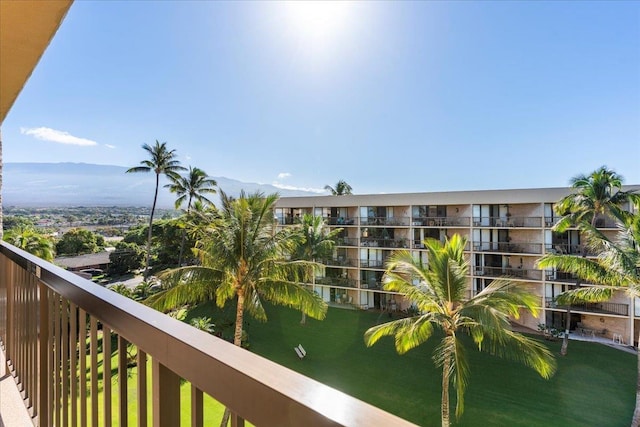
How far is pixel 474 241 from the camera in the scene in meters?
17.3

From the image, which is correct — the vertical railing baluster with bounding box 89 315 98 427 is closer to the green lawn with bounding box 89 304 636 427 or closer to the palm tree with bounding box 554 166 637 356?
the green lawn with bounding box 89 304 636 427

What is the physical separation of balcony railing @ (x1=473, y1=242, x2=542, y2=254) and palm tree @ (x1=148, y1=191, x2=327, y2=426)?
1244cm

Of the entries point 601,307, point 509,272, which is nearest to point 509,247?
point 509,272

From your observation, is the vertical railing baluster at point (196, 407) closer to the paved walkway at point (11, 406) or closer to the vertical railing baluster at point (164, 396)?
the vertical railing baluster at point (164, 396)

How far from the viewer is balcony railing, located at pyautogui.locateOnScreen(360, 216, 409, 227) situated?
18.9 meters

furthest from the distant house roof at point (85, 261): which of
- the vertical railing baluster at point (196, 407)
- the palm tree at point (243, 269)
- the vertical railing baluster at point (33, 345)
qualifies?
the vertical railing baluster at point (196, 407)

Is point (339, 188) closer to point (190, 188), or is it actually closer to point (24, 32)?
point (190, 188)

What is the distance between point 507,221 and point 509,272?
2.60m

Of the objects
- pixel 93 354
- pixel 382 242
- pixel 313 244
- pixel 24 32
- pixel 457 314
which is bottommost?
pixel 457 314

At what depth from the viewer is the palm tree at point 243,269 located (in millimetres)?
7965

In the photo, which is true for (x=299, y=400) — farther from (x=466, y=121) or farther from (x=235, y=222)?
(x=466, y=121)

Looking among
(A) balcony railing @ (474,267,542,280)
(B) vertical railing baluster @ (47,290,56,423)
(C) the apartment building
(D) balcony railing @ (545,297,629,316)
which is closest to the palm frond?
(B) vertical railing baluster @ (47,290,56,423)

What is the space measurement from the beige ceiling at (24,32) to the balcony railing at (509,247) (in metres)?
18.6

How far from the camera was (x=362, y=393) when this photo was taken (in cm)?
1004
